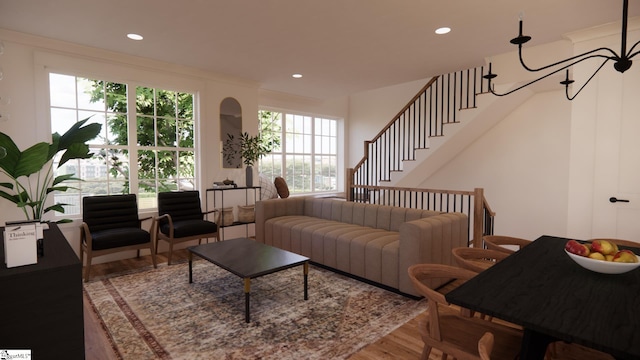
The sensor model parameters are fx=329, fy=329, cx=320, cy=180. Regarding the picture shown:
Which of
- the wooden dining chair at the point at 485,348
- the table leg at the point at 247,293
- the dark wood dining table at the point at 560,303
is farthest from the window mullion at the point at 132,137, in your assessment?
the wooden dining chair at the point at 485,348

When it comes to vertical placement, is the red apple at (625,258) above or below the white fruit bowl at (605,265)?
above

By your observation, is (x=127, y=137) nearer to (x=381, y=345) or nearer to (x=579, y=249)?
(x=381, y=345)

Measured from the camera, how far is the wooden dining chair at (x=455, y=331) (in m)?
1.49

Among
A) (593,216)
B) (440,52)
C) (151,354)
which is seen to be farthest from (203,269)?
(593,216)

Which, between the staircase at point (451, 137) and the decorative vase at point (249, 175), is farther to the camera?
the decorative vase at point (249, 175)

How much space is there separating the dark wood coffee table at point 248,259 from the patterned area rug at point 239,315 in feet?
0.68

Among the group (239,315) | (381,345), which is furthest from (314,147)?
(381,345)

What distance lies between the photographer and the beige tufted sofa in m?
3.12

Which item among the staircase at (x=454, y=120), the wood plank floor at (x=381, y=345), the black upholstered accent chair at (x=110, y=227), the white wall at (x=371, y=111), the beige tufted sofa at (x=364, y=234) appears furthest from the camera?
the white wall at (x=371, y=111)

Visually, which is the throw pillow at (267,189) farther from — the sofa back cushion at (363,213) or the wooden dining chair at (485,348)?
the wooden dining chair at (485,348)

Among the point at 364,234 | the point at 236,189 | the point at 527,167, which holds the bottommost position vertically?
the point at 364,234

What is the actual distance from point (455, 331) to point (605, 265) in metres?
0.77

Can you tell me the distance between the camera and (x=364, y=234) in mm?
3703

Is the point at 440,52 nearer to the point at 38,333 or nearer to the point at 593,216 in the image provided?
the point at 593,216
